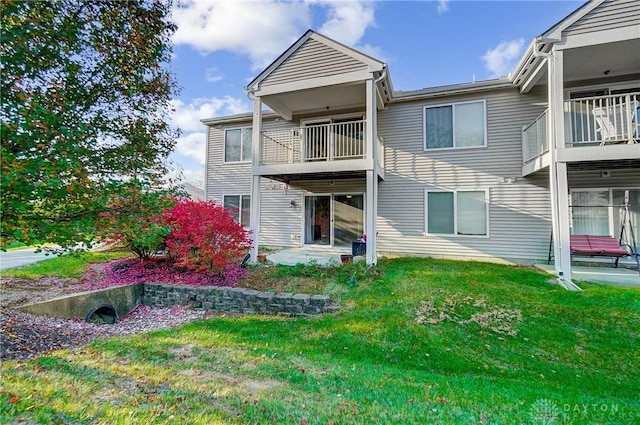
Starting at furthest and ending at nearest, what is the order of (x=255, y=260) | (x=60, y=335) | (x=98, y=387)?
(x=255, y=260)
(x=60, y=335)
(x=98, y=387)

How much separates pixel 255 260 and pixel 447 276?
555 cm

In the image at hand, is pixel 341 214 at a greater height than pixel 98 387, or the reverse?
pixel 341 214

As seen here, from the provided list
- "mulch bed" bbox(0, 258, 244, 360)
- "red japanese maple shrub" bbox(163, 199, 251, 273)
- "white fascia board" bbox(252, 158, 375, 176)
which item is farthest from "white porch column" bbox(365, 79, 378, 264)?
"mulch bed" bbox(0, 258, 244, 360)

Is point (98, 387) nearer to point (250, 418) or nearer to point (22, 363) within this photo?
point (22, 363)

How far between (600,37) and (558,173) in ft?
10.5

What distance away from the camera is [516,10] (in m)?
9.33

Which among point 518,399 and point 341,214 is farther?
point 341,214

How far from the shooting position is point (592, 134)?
26.2ft

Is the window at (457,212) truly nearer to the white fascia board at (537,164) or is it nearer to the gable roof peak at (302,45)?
the white fascia board at (537,164)

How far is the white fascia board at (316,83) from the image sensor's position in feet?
27.0

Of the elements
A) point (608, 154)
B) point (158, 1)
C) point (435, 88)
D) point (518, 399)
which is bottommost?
point (518, 399)

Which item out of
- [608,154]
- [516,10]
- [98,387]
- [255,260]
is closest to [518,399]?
[98,387]

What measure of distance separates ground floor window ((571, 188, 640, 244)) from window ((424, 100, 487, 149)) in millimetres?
3232

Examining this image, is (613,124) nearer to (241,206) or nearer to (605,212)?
(605,212)
